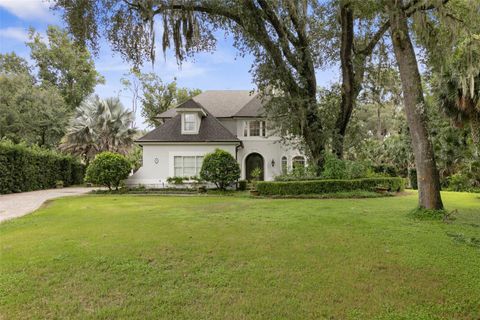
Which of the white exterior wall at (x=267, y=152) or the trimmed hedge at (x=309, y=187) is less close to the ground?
the white exterior wall at (x=267, y=152)

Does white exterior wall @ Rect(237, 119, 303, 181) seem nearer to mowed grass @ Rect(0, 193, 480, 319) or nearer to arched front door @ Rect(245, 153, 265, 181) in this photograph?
arched front door @ Rect(245, 153, 265, 181)

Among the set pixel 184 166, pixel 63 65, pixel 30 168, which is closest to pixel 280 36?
pixel 184 166

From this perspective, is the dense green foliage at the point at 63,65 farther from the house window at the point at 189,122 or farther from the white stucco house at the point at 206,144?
the house window at the point at 189,122

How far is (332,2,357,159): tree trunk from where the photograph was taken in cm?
1272

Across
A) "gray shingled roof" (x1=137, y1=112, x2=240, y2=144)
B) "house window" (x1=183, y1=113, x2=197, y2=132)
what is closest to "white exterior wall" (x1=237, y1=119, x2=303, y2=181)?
"gray shingled roof" (x1=137, y1=112, x2=240, y2=144)

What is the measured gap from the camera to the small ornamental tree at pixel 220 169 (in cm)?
1602

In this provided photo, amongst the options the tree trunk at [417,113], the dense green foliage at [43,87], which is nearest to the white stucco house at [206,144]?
the tree trunk at [417,113]

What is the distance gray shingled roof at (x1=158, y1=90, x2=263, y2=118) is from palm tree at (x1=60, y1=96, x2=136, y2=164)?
23.8ft

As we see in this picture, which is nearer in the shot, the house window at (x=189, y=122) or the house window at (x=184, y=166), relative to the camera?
the house window at (x=184, y=166)

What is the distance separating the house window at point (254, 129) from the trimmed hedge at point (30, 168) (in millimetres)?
12899

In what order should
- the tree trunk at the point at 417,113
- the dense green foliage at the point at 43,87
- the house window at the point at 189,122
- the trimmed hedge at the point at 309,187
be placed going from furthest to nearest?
1. the dense green foliage at the point at 43,87
2. the house window at the point at 189,122
3. the trimmed hedge at the point at 309,187
4. the tree trunk at the point at 417,113

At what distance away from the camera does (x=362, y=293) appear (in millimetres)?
3439

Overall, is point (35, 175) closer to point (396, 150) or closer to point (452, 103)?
point (452, 103)

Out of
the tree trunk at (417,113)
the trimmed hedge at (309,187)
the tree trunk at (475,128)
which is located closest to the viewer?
the tree trunk at (417,113)
